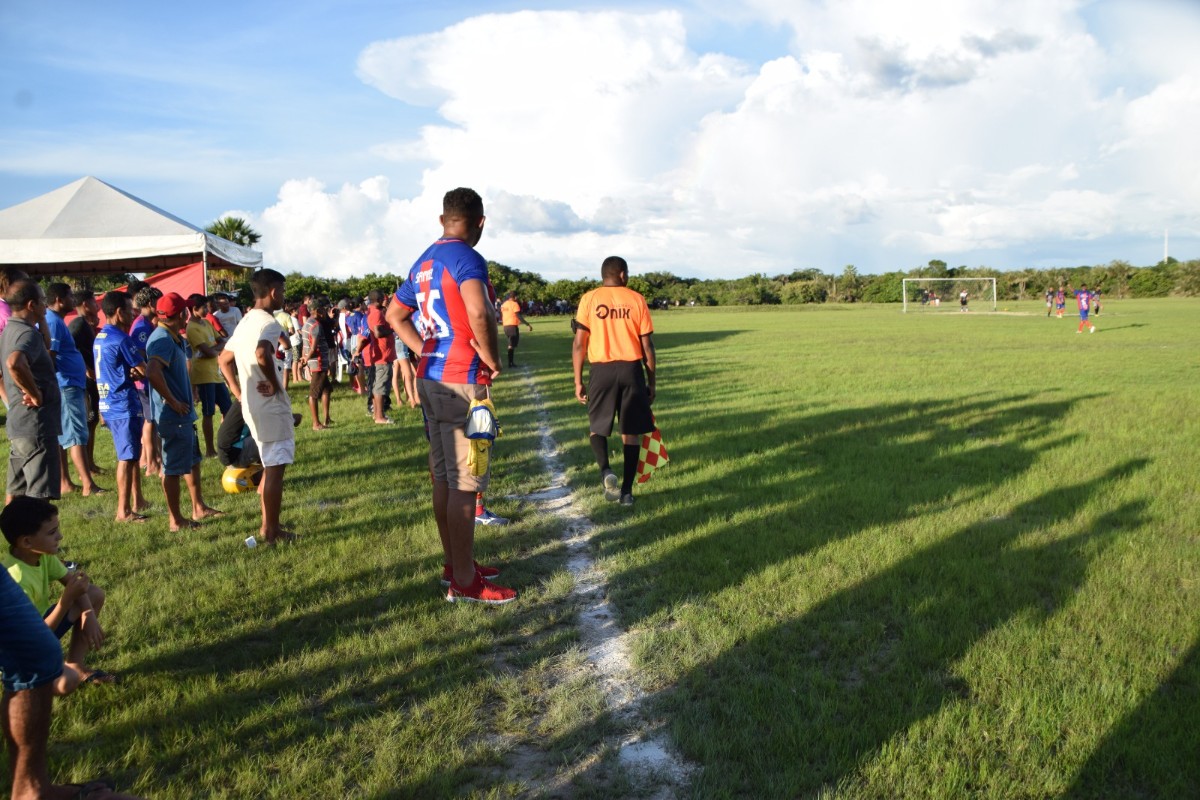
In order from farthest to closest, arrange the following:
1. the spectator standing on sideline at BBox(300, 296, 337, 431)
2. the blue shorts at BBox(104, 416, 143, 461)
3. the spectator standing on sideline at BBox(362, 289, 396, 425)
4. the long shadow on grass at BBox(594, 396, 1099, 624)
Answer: the spectator standing on sideline at BBox(362, 289, 396, 425), the spectator standing on sideline at BBox(300, 296, 337, 431), the blue shorts at BBox(104, 416, 143, 461), the long shadow on grass at BBox(594, 396, 1099, 624)

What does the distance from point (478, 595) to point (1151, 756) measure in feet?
10.4

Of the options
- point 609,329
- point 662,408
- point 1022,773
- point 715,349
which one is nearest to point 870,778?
point 1022,773

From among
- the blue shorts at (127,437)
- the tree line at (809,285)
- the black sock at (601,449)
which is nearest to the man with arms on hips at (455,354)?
the black sock at (601,449)

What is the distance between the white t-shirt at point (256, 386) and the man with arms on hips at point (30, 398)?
48.3 inches

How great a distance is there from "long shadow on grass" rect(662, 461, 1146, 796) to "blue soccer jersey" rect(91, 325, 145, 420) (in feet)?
17.0

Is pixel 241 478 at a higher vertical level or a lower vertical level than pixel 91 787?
higher

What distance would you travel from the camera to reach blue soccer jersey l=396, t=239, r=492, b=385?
4.39 metres

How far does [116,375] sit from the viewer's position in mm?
6512

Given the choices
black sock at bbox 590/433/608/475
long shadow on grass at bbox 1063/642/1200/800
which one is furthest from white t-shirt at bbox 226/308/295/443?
long shadow on grass at bbox 1063/642/1200/800

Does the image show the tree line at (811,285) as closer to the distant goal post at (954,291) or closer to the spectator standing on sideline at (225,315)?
the distant goal post at (954,291)

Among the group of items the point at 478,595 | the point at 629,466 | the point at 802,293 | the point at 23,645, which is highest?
the point at 802,293

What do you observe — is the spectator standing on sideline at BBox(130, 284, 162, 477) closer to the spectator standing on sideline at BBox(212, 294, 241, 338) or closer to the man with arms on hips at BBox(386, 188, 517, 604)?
the man with arms on hips at BBox(386, 188, 517, 604)

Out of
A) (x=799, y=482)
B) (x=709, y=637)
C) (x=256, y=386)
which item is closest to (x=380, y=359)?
(x=256, y=386)

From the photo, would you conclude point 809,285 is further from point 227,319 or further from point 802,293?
point 227,319
